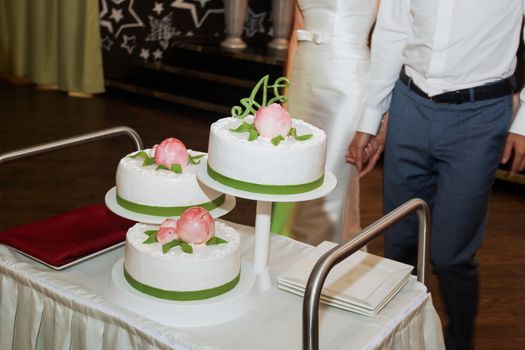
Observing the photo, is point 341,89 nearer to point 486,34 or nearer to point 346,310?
point 486,34

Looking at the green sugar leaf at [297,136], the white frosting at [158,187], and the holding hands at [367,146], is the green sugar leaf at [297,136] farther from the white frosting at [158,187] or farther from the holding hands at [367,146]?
the holding hands at [367,146]

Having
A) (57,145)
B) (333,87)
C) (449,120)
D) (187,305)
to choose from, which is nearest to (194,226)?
(187,305)

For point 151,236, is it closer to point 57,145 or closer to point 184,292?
point 184,292

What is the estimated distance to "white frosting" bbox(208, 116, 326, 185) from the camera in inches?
53.2

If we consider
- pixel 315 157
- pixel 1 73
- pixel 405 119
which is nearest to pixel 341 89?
pixel 405 119

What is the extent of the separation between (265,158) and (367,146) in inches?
38.6

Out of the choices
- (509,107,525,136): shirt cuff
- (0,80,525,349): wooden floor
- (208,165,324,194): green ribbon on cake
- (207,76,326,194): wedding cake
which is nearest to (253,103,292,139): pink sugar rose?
(207,76,326,194): wedding cake

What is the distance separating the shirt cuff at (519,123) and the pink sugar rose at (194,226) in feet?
3.12

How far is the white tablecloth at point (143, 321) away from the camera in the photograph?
133 centimetres

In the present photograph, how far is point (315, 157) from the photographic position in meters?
1.40

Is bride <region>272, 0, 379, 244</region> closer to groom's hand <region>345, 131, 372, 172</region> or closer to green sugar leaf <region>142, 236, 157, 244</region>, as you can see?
groom's hand <region>345, 131, 372, 172</region>

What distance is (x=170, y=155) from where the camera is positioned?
1518mm

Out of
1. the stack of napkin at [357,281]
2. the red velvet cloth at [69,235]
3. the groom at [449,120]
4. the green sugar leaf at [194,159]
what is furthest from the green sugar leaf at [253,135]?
the groom at [449,120]

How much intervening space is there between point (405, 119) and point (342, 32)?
441 mm
